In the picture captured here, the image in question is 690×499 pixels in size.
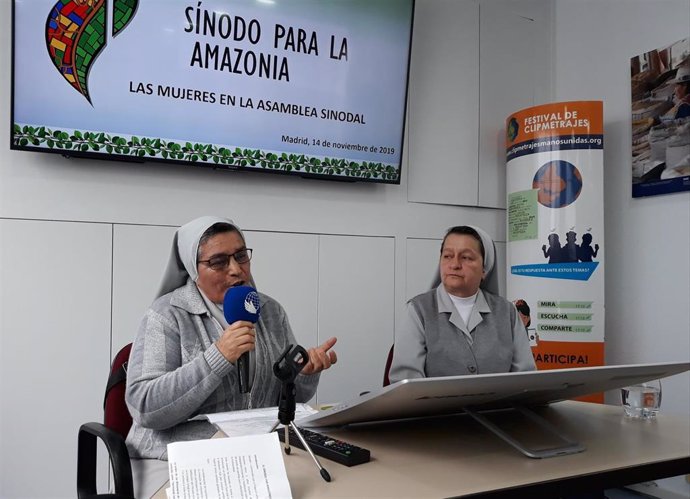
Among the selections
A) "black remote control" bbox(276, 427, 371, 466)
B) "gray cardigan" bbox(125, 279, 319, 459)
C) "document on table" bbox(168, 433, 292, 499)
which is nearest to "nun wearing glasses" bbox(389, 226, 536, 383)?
"gray cardigan" bbox(125, 279, 319, 459)

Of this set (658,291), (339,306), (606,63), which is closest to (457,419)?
(339,306)

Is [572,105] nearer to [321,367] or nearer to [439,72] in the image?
[439,72]

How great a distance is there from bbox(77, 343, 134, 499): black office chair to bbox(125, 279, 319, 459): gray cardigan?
0.10 metres

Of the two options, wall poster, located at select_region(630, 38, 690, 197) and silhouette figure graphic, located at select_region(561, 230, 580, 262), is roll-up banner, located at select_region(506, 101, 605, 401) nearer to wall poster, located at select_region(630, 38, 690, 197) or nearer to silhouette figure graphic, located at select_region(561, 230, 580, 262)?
silhouette figure graphic, located at select_region(561, 230, 580, 262)

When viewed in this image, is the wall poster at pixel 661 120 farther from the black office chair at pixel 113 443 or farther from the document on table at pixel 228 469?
the document on table at pixel 228 469

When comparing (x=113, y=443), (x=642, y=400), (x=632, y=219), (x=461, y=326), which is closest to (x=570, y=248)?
(x=632, y=219)

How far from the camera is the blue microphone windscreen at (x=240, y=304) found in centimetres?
166

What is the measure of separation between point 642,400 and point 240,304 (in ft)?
3.53

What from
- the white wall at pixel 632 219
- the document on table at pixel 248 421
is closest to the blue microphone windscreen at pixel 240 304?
the document on table at pixel 248 421

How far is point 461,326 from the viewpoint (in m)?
2.38

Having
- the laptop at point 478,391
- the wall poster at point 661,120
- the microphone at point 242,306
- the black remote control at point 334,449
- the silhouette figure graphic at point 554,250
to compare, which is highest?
the wall poster at point 661,120

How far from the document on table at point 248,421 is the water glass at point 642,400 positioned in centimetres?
82

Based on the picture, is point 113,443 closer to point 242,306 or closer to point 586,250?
point 242,306

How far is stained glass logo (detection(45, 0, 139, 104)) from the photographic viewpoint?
2717mm
